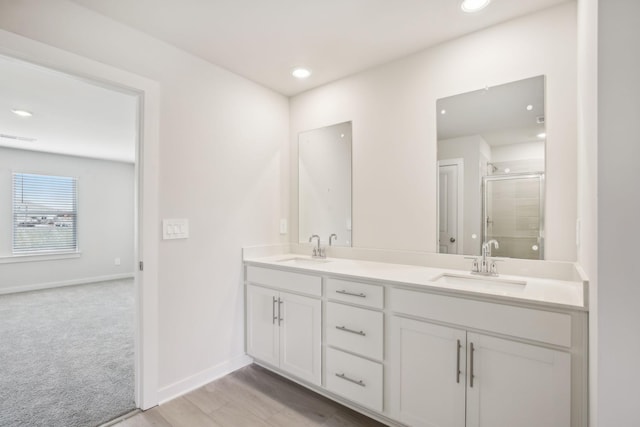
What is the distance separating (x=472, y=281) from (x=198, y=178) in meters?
2.01

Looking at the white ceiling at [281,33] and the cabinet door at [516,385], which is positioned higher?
the white ceiling at [281,33]

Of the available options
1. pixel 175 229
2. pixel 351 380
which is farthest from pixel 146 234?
pixel 351 380

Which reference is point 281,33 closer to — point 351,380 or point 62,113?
point 351,380

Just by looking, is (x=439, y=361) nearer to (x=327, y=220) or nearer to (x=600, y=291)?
(x=600, y=291)

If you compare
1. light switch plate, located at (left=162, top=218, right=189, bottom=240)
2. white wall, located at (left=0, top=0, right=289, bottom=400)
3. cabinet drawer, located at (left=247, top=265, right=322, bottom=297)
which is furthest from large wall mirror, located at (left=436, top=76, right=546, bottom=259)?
light switch plate, located at (left=162, top=218, right=189, bottom=240)

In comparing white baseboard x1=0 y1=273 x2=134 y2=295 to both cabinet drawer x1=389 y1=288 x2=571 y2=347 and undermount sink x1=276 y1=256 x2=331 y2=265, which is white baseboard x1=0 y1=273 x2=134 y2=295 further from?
cabinet drawer x1=389 y1=288 x2=571 y2=347

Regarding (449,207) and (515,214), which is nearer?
(515,214)

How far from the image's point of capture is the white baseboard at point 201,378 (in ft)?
6.79

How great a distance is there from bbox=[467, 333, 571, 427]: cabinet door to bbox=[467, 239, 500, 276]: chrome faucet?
0.55 meters

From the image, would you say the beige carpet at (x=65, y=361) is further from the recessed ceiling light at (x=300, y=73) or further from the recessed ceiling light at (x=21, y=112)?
the recessed ceiling light at (x=300, y=73)

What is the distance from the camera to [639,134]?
88cm

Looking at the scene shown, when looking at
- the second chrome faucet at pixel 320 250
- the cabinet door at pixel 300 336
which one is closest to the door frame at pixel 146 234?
the cabinet door at pixel 300 336

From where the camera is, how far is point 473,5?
171cm

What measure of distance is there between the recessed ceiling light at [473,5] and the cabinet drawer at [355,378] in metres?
2.11
